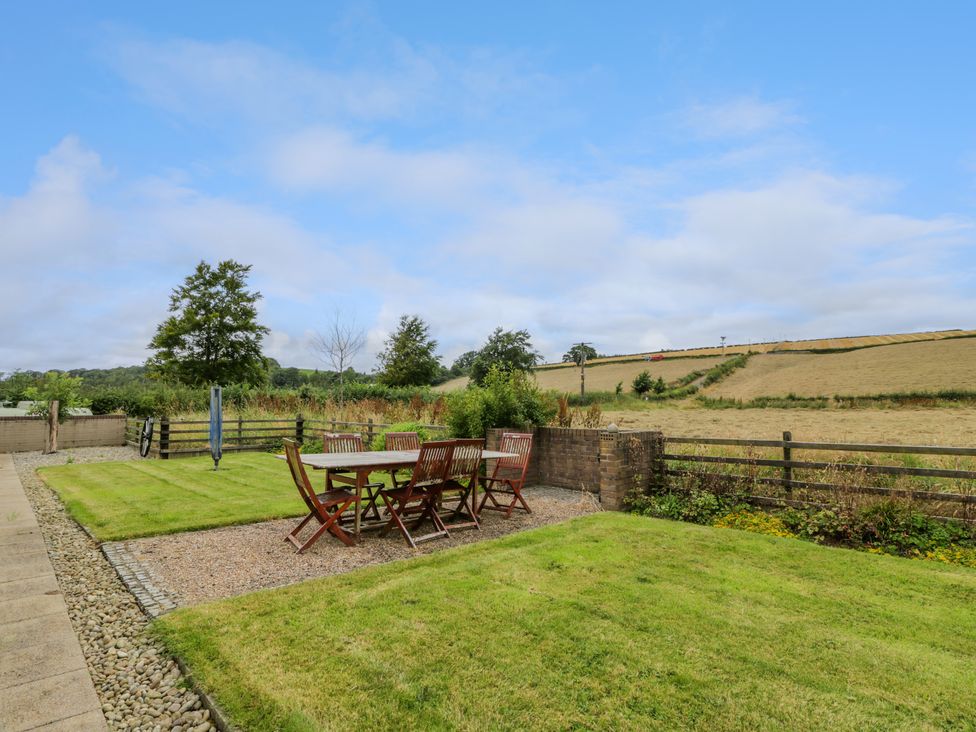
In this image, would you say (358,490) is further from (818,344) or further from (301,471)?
(818,344)

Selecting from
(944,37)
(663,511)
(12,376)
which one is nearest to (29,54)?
(663,511)

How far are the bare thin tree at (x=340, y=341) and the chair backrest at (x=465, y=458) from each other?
14529mm

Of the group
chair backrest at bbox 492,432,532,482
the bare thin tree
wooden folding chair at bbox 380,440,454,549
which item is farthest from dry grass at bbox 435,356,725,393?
wooden folding chair at bbox 380,440,454,549

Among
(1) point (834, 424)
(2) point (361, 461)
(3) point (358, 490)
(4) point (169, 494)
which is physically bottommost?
(1) point (834, 424)

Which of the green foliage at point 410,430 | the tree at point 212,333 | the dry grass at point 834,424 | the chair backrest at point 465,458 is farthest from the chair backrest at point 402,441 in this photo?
the tree at point 212,333

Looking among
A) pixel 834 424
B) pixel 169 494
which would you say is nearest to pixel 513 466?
pixel 169 494

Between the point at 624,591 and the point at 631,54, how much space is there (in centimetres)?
726

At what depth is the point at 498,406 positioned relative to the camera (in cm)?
949

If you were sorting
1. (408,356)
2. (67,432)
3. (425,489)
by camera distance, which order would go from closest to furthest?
(425,489) → (67,432) → (408,356)

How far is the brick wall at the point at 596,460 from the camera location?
7.09 metres

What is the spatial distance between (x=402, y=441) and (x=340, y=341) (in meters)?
13.1

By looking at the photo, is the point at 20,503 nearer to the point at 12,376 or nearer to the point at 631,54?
the point at 631,54

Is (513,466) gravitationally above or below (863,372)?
below

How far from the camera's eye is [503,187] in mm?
9953
